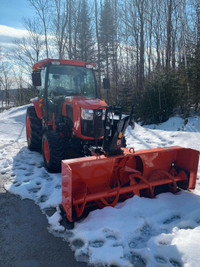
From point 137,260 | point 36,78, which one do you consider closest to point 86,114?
point 36,78

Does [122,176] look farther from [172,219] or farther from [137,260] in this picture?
[137,260]

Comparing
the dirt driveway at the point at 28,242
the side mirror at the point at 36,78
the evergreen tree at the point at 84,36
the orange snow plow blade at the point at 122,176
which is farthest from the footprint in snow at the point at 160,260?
the evergreen tree at the point at 84,36

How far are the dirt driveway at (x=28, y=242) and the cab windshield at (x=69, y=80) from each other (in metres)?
2.76

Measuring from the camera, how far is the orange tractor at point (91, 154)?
312cm

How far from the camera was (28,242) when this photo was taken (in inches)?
103

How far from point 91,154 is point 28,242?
184cm

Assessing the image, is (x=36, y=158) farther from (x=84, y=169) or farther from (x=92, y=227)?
(x=92, y=227)

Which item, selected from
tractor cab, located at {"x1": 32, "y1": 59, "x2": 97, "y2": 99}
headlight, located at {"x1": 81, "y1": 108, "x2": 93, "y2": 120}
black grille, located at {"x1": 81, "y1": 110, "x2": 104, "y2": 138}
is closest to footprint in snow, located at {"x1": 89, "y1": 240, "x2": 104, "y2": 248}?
black grille, located at {"x1": 81, "y1": 110, "x2": 104, "y2": 138}

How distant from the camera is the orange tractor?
3123 millimetres

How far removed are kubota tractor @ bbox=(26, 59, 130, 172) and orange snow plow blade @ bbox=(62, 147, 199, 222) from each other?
0.43 metres

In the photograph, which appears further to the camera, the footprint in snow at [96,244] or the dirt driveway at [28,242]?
the footprint in snow at [96,244]

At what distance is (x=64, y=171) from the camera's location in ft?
9.71

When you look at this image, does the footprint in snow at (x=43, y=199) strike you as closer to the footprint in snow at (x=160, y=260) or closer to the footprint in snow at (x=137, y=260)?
the footprint in snow at (x=137, y=260)

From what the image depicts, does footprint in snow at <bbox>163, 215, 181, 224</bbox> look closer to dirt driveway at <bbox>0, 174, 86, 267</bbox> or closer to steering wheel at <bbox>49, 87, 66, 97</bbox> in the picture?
dirt driveway at <bbox>0, 174, 86, 267</bbox>
